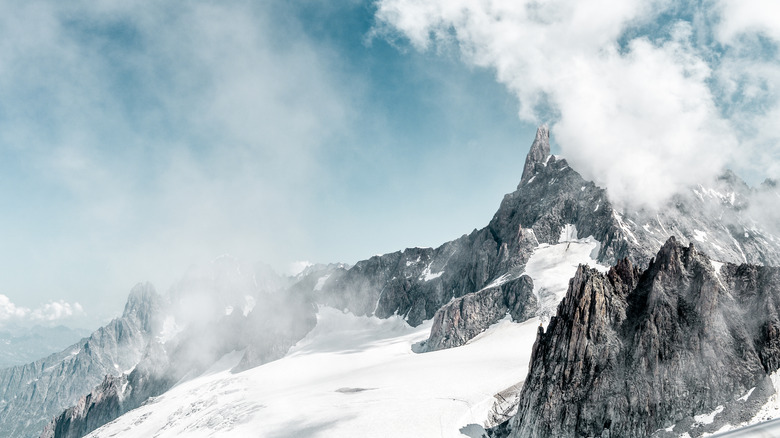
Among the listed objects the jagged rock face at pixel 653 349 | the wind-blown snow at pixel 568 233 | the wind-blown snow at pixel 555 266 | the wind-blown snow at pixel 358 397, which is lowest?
the wind-blown snow at pixel 358 397

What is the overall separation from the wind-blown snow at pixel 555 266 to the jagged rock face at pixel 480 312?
14.4 feet

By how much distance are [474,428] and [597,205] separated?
147125 mm

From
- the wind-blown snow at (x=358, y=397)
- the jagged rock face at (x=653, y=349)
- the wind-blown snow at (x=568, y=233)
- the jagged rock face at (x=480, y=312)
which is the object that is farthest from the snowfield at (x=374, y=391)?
the jagged rock face at (x=653, y=349)

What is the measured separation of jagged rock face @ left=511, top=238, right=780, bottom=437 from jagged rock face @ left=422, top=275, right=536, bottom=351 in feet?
295

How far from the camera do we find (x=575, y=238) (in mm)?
190625

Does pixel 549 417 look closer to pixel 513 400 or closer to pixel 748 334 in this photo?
pixel 513 400

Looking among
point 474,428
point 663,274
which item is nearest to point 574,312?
point 663,274

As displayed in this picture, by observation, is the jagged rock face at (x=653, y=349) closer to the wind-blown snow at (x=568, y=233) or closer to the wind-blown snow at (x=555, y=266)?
the wind-blown snow at (x=555, y=266)

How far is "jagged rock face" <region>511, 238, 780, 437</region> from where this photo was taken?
179 feet

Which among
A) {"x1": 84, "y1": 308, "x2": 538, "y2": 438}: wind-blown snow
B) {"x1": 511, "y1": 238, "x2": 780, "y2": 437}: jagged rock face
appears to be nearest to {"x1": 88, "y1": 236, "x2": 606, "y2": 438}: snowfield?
{"x1": 84, "y1": 308, "x2": 538, "y2": 438}: wind-blown snow

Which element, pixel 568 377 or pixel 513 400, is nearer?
pixel 568 377

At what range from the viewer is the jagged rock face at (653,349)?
5459cm

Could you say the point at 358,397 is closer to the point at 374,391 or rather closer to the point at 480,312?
the point at 374,391

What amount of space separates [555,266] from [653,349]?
4601 inches
